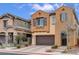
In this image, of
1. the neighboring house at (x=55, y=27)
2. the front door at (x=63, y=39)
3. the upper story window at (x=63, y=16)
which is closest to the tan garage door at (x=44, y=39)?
the neighboring house at (x=55, y=27)

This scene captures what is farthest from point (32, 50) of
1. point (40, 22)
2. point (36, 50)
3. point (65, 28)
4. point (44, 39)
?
point (65, 28)

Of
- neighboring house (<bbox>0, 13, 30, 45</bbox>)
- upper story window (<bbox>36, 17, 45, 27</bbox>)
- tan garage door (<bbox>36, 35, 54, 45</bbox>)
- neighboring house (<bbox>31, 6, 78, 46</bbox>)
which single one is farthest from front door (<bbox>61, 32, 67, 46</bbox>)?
neighboring house (<bbox>0, 13, 30, 45</bbox>)

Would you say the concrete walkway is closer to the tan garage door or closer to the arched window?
the tan garage door

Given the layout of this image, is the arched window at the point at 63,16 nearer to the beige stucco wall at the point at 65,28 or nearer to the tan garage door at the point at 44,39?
the beige stucco wall at the point at 65,28

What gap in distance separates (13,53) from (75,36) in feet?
2.50

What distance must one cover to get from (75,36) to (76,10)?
0.31m

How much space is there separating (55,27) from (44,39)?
196 mm

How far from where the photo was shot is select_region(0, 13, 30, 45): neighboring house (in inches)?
119

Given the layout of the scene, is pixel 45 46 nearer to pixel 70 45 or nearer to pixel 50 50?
pixel 50 50

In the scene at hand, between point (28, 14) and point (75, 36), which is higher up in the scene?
point (28, 14)

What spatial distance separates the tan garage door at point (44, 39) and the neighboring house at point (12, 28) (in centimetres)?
14

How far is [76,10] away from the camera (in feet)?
9.72
